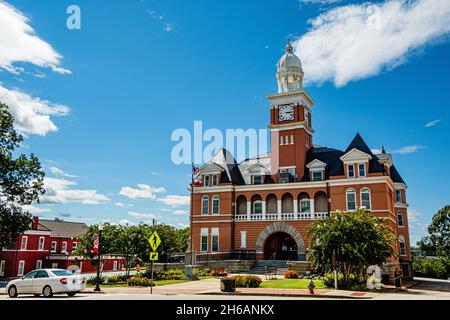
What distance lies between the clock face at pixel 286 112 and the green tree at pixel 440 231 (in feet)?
117

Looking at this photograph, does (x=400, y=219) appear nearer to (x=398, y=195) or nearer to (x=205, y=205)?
(x=398, y=195)

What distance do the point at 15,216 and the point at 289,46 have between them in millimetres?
36213

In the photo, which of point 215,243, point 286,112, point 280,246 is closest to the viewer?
point 280,246

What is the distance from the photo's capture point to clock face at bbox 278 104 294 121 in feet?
153

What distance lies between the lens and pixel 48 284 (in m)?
20.0

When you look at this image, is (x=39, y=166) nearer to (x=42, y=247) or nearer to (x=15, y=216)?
(x=15, y=216)

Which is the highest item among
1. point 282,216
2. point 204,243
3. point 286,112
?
point 286,112

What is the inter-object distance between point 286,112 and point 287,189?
9474 millimetres

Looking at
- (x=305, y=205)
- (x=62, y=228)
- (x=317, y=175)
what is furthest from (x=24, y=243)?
(x=317, y=175)

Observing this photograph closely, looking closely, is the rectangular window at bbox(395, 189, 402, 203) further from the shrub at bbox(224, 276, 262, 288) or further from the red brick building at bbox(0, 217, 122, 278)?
the red brick building at bbox(0, 217, 122, 278)

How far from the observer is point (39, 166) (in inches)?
1391

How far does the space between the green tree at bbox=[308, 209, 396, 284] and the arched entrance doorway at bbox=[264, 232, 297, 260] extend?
60.1ft

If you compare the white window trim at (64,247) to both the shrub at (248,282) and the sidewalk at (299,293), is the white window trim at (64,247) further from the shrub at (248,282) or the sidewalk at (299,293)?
the sidewalk at (299,293)
